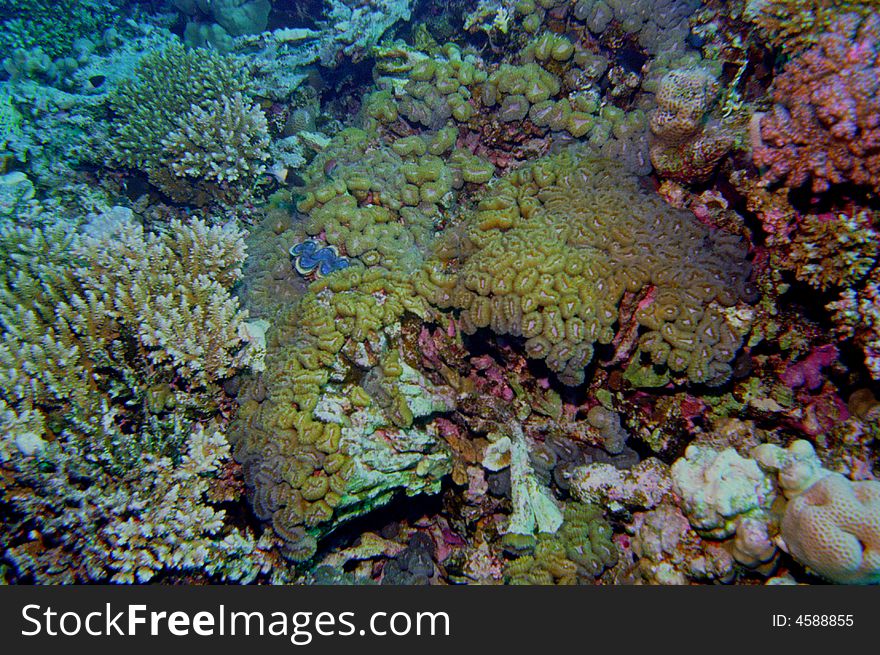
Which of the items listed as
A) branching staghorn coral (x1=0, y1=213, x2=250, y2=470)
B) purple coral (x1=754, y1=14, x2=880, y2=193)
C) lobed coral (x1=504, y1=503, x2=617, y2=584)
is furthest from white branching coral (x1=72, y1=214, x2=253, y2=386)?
purple coral (x1=754, y1=14, x2=880, y2=193)

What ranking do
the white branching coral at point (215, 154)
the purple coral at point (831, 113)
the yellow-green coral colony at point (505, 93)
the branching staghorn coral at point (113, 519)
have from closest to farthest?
the purple coral at point (831, 113), the branching staghorn coral at point (113, 519), the yellow-green coral colony at point (505, 93), the white branching coral at point (215, 154)

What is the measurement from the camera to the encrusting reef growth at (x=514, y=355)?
296 cm

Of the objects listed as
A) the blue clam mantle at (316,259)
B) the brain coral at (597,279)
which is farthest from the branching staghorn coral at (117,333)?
the brain coral at (597,279)

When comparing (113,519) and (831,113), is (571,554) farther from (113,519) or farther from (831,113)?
(831,113)

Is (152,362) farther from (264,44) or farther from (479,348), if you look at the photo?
(264,44)

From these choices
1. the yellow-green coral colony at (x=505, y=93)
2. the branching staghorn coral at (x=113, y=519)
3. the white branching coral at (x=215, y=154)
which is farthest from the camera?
the white branching coral at (x=215, y=154)

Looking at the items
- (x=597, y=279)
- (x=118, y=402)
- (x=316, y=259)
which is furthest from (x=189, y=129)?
(x=597, y=279)

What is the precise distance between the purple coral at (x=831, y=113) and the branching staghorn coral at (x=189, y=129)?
5.75 meters

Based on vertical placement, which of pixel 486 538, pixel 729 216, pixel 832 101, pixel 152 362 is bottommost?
pixel 486 538

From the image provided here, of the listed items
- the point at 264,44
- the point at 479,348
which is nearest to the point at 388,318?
the point at 479,348

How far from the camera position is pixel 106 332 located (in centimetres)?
363

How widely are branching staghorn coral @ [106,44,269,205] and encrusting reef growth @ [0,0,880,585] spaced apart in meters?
1.24

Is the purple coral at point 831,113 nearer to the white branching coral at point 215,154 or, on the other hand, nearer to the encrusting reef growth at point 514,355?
the encrusting reef growth at point 514,355

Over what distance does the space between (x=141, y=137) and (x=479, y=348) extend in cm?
563
